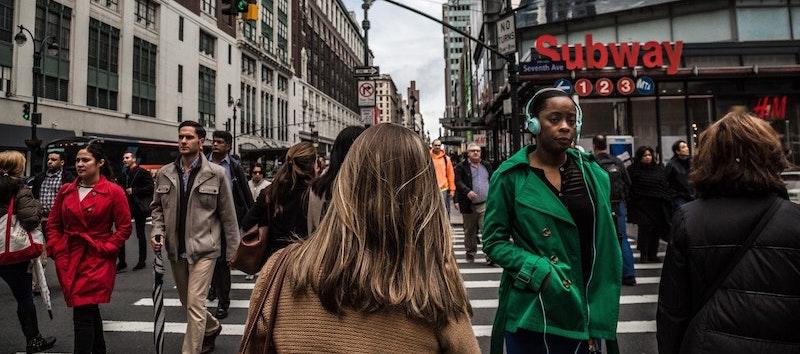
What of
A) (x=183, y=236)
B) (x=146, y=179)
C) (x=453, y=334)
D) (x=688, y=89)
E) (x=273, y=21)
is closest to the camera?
(x=453, y=334)

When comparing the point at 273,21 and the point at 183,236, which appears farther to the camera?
the point at 273,21

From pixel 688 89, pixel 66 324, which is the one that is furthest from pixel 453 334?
pixel 688 89

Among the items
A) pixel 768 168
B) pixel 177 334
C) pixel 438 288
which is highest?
pixel 768 168

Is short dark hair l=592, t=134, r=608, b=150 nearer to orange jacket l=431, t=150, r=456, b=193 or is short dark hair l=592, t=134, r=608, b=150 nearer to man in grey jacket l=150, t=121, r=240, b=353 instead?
orange jacket l=431, t=150, r=456, b=193

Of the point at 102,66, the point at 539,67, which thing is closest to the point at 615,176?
the point at 539,67

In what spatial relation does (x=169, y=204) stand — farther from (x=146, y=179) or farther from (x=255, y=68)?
(x=255, y=68)

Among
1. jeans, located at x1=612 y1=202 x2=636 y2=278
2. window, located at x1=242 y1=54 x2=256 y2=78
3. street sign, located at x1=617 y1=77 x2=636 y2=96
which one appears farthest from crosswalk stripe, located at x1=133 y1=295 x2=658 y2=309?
window, located at x1=242 y1=54 x2=256 y2=78

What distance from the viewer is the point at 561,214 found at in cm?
267

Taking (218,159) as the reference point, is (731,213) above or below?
below

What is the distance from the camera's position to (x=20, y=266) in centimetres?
485

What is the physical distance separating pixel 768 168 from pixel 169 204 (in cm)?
470

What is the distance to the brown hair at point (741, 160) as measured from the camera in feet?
6.62

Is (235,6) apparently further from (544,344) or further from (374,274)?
(374,274)

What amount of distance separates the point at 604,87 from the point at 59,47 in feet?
116
